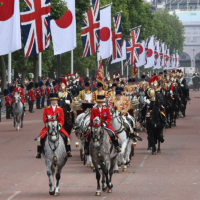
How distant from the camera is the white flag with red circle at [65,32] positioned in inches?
1210

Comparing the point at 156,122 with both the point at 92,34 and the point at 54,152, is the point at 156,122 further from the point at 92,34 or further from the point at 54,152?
the point at 92,34

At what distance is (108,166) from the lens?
11945 mm

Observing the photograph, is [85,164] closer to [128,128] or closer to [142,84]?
[128,128]

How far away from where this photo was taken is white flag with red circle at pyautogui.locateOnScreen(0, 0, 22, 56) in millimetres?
20562

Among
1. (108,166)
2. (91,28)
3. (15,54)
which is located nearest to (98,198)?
(108,166)

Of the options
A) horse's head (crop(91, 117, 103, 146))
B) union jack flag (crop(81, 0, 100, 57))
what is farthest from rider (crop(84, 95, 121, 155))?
union jack flag (crop(81, 0, 100, 57))

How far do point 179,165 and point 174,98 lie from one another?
41.1 ft

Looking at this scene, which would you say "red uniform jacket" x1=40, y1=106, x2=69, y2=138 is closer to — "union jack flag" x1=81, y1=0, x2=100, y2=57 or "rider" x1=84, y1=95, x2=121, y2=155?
"rider" x1=84, y1=95, x2=121, y2=155

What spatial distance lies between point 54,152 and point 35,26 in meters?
14.3

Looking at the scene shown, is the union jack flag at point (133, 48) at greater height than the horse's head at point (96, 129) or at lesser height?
greater

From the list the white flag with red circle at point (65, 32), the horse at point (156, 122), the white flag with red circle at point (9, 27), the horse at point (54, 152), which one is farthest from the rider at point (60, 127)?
the white flag with red circle at point (65, 32)

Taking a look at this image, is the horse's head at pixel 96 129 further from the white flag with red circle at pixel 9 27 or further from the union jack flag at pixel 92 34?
the union jack flag at pixel 92 34

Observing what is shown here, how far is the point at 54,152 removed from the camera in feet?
38.6

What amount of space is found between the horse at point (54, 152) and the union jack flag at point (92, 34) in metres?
23.7
